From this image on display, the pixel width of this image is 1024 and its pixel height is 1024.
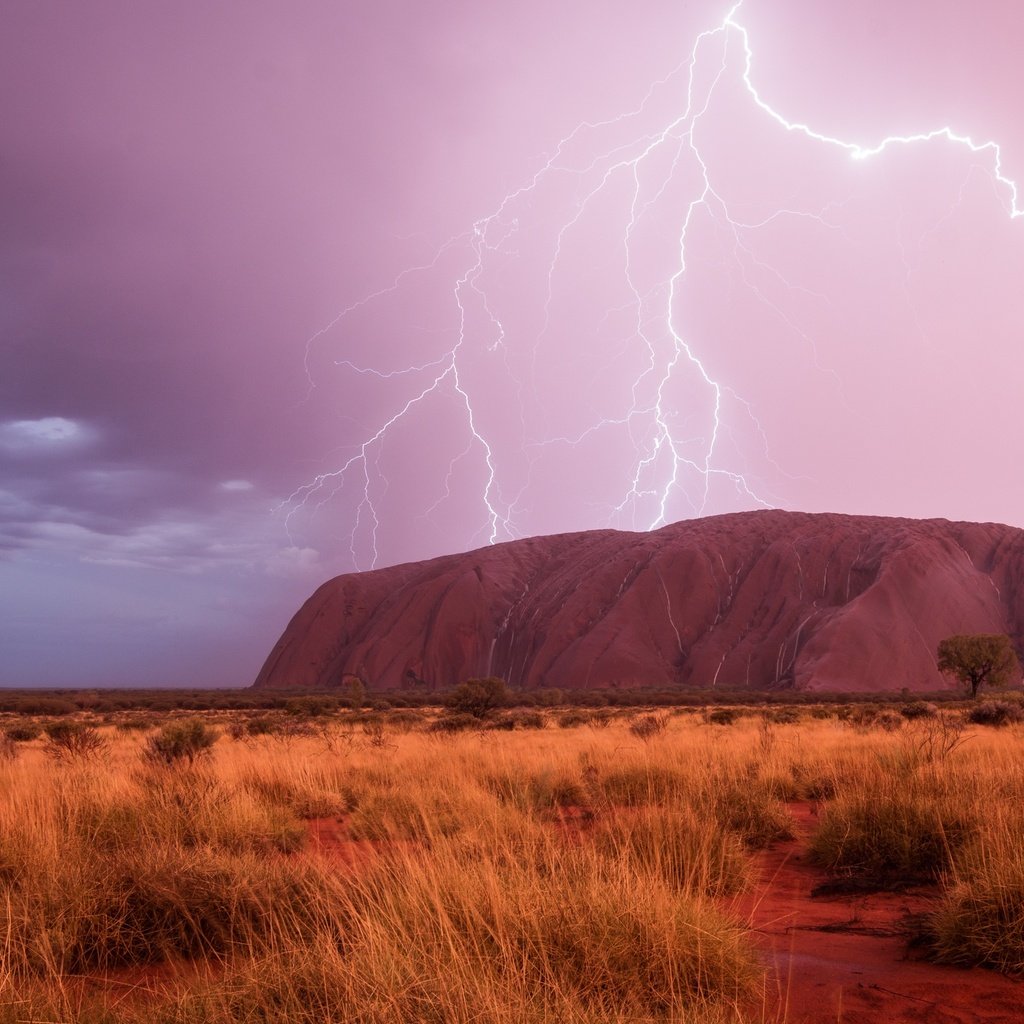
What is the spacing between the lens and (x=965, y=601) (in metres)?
64.1

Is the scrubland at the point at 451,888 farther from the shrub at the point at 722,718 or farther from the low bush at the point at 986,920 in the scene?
the shrub at the point at 722,718

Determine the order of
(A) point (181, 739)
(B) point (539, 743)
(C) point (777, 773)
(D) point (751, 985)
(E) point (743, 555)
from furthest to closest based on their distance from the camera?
(E) point (743, 555) → (B) point (539, 743) → (A) point (181, 739) → (C) point (777, 773) → (D) point (751, 985)

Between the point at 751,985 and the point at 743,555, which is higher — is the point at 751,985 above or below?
below

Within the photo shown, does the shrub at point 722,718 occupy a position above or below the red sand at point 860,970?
below

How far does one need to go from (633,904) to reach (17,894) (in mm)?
3654

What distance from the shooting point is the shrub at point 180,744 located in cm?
1096

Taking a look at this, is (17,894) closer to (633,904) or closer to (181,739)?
(633,904)

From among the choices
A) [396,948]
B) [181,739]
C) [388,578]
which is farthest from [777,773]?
[388,578]

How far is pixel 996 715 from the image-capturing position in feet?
60.2

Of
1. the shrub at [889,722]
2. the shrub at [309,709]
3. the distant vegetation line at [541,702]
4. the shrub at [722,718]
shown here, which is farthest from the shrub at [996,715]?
the shrub at [309,709]

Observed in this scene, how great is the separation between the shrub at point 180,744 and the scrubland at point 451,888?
2.26 metres

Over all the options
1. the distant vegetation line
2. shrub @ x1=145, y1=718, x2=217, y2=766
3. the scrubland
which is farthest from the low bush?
the distant vegetation line

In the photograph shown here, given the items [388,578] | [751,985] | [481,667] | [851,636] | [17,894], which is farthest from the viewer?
[388,578]

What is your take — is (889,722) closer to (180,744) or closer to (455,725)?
(455,725)
